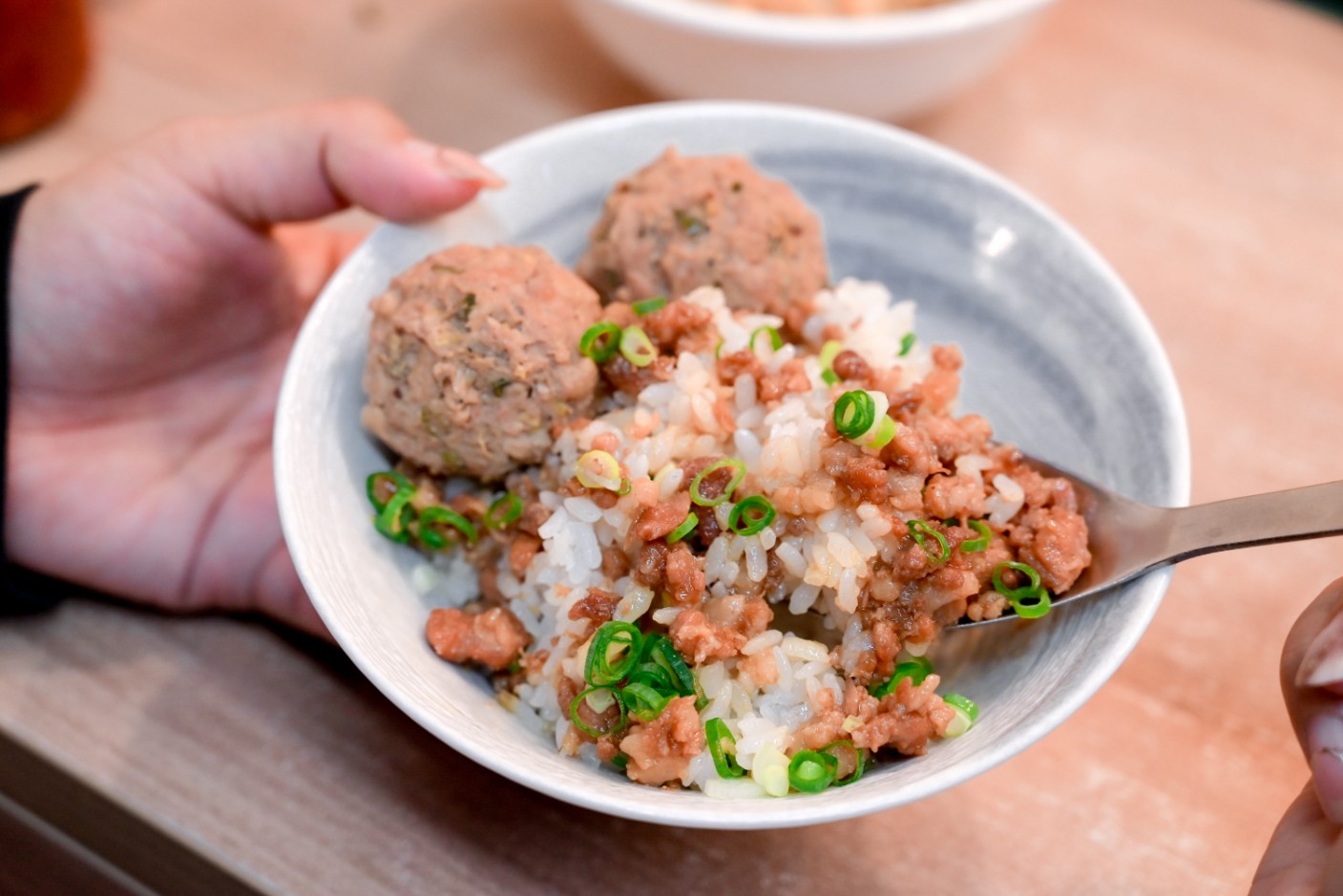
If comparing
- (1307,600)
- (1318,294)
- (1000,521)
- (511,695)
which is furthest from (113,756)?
(1318,294)

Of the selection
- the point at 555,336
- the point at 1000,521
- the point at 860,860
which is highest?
the point at 555,336

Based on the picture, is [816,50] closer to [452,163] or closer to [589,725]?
[452,163]

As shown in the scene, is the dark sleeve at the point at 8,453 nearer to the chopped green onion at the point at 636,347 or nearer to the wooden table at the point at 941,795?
the wooden table at the point at 941,795

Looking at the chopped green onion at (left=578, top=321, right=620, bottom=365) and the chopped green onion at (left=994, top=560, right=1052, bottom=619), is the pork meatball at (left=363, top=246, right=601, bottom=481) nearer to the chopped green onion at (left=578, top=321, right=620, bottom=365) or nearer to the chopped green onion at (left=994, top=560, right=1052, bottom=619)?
the chopped green onion at (left=578, top=321, right=620, bottom=365)

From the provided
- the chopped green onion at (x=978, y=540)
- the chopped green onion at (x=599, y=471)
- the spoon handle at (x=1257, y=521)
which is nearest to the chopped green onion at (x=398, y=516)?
the chopped green onion at (x=599, y=471)

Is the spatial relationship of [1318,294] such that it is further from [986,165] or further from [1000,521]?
[1000,521]

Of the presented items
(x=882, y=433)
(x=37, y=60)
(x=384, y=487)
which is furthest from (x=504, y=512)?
(x=37, y=60)
